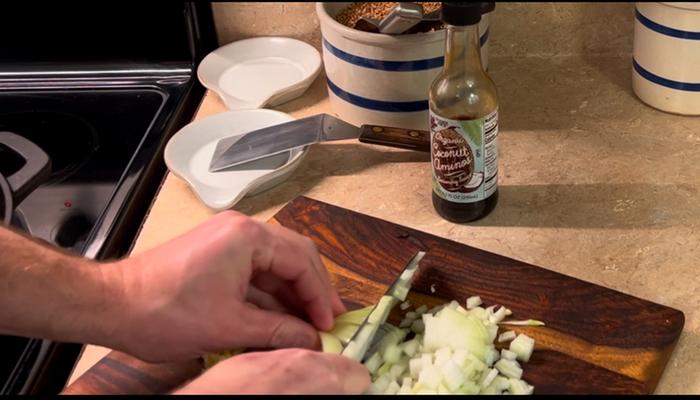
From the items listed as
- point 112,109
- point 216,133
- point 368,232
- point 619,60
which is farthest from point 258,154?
→ point 619,60

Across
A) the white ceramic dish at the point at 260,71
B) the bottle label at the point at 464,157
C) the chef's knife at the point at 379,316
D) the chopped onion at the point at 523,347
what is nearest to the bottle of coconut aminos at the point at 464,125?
the bottle label at the point at 464,157

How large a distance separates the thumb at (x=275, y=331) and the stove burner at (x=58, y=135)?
0.50 metres

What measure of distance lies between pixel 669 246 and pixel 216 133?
0.63m

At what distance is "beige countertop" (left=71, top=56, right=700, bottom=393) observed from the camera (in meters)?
1.00

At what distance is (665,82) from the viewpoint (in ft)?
3.93

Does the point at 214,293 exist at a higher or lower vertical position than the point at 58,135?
higher

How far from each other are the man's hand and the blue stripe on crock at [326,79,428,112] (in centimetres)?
37

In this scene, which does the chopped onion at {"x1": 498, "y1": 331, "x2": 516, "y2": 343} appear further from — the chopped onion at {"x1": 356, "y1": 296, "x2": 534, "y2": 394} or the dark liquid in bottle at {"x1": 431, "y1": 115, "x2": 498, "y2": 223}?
the dark liquid in bottle at {"x1": 431, "y1": 115, "x2": 498, "y2": 223}

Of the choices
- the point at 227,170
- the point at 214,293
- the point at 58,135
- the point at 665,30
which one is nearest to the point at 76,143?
the point at 58,135

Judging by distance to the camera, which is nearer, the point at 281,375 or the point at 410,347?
the point at 281,375

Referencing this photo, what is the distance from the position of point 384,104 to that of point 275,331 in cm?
46

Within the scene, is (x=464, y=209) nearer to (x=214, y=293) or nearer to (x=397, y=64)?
(x=397, y=64)

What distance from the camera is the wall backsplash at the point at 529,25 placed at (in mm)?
1334

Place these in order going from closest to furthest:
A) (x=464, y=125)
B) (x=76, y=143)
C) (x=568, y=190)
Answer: (x=464, y=125) < (x=568, y=190) < (x=76, y=143)
